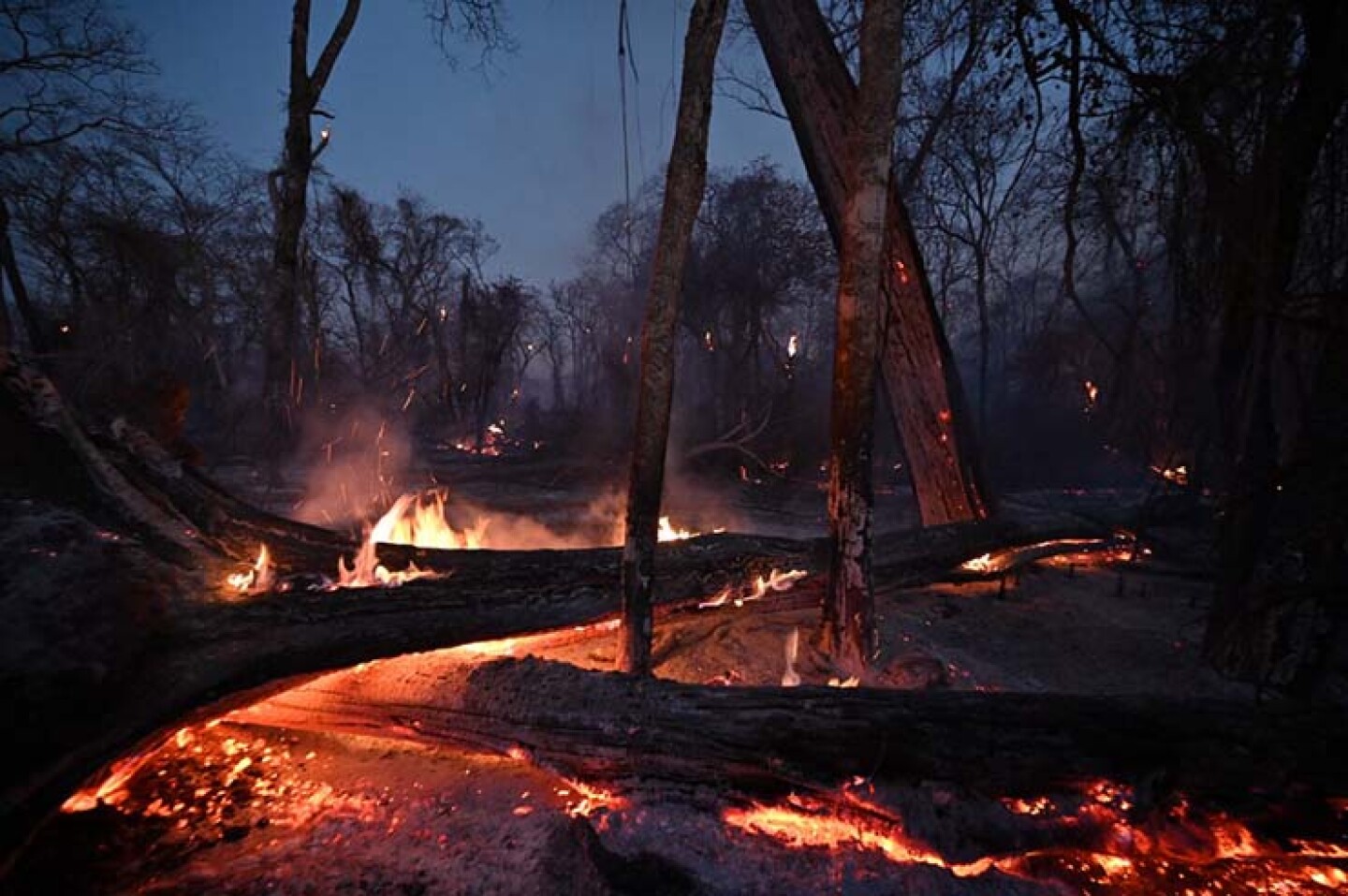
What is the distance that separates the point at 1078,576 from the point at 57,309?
32101 mm

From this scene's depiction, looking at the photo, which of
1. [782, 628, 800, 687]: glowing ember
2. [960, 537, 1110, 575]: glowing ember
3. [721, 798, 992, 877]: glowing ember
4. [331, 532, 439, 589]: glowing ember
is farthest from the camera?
[960, 537, 1110, 575]: glowing ember

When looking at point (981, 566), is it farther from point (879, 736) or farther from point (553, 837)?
point (553, 837)

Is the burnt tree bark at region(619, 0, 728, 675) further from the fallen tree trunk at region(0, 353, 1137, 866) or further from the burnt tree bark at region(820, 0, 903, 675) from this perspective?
the burnt tree bark at region(820, 0, 903, 675)

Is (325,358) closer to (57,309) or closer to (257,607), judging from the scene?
(57,309)

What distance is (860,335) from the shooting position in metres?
4.05

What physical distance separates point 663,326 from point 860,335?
1424 millimetres

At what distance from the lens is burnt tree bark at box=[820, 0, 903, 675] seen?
13.0 feet

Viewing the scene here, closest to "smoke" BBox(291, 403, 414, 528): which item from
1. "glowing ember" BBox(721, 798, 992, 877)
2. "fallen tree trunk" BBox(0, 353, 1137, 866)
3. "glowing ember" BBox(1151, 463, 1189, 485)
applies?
"fallen tree trunk" BBox(0, 353, 1137, 866)

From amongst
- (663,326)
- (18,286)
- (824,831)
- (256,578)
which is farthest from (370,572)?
(18,286)

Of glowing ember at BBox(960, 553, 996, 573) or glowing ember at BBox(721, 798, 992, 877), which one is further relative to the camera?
glowing ember at BBox(960, 553, 996, 573)

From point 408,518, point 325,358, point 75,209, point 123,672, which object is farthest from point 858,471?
point 325,358

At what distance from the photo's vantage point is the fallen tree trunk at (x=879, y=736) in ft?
8.15

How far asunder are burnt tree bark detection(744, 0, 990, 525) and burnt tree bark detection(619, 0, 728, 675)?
2963 millimetres

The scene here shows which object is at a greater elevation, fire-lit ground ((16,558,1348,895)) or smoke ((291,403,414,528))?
smoke ((291,403,414,528))
